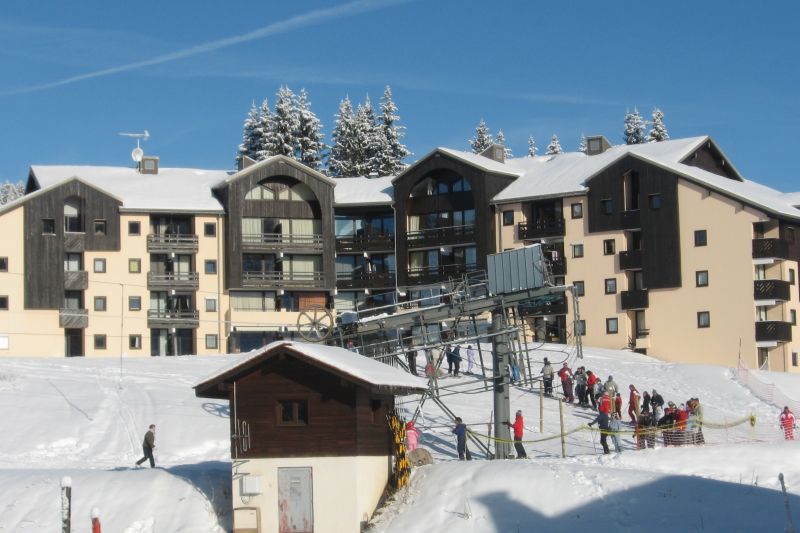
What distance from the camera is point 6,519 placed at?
31344 millimetres

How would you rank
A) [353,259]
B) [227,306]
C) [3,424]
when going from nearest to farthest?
[3,424], [227,306], [353,259]

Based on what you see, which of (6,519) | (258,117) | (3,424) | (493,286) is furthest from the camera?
(258,117)

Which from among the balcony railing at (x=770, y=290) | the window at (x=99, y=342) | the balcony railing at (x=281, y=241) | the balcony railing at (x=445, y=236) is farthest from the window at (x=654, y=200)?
the window at (x=99, y=342)

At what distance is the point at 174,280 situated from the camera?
76.6m

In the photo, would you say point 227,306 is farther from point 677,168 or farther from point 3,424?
point 3,424

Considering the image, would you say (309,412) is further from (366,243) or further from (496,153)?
(496,153)

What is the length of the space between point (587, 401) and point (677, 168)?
25347 millimetres

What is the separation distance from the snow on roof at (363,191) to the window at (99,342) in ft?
55.8

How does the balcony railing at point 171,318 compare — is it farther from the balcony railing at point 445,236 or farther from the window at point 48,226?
the balcony railing at point 445,236

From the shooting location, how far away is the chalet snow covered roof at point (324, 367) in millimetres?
31178

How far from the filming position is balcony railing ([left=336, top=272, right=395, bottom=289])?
3201 inches

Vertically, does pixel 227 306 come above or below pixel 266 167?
below

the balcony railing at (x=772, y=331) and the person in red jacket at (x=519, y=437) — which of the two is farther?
the balcony railing at (x=772, y=331)

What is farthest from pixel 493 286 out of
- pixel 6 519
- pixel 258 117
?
pixel 258 117
